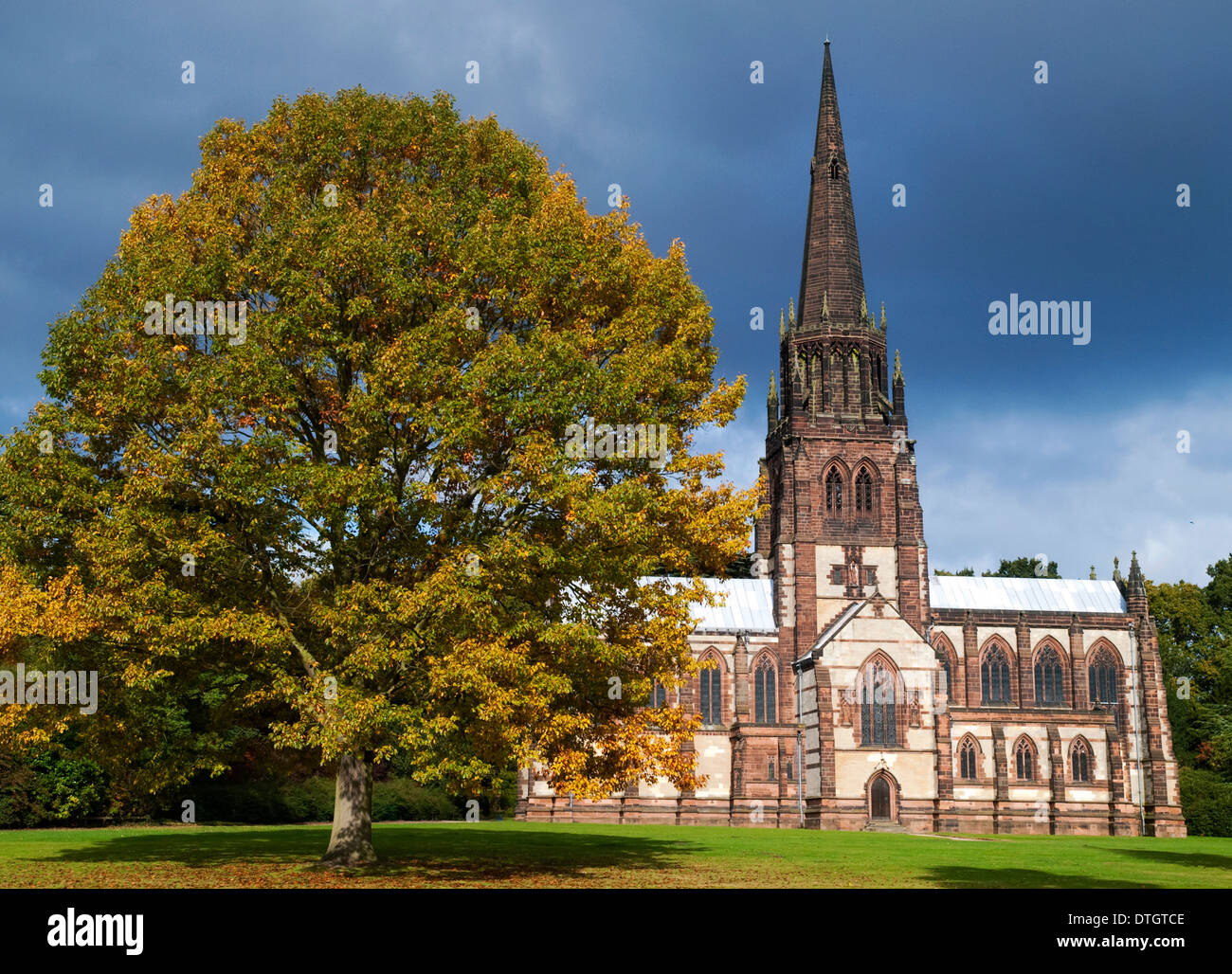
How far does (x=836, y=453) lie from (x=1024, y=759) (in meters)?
20.6

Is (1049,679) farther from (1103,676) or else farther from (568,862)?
(568,862)

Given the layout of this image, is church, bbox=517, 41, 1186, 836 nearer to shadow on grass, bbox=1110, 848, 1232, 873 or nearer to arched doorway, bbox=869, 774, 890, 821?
arched doorway, bbox=869, 774, 890, 821

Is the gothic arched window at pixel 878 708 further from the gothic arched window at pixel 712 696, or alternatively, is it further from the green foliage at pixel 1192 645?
the green foliage at pixel 1192 645

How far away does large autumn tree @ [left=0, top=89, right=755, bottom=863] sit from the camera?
18.9 m

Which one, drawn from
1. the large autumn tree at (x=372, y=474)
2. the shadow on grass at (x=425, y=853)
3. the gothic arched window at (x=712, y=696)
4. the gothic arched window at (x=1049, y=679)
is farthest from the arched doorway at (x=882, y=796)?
the large autumn tree at (x=372, y=474)

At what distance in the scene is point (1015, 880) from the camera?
22.2 metres

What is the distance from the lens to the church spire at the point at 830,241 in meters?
69.1

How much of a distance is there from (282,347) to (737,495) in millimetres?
9591

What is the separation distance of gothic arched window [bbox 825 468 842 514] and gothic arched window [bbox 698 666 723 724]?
1176 cm

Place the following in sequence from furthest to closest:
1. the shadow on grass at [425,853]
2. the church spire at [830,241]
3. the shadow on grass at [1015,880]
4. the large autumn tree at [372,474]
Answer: the church spire at [830,241] < the shadow on grass at [425,853] < the shadow on grass at [1015,880] < the large autumn tree at [372,474]

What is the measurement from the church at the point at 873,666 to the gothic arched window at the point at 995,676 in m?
0.11

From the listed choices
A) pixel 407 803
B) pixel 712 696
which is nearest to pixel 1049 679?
pixel 712 696

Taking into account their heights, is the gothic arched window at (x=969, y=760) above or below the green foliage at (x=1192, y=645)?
below

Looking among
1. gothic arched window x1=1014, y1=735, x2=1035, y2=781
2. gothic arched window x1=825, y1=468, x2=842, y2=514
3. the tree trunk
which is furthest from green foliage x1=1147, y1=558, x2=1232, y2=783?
the tree trunk
